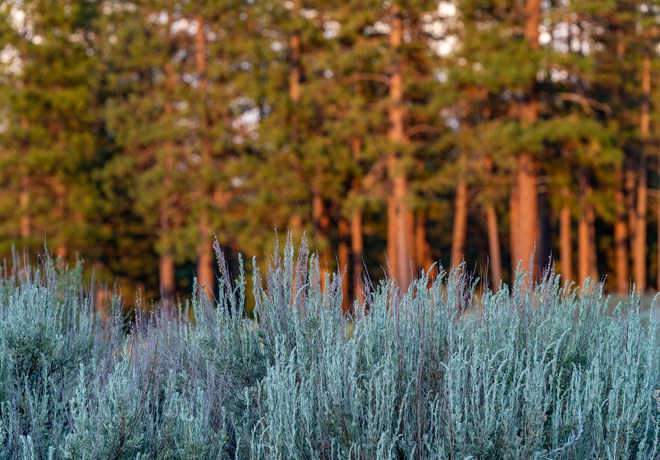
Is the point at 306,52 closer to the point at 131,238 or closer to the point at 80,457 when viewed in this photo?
the point at 131,238


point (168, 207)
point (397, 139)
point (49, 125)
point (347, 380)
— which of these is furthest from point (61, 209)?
point (347, 380)

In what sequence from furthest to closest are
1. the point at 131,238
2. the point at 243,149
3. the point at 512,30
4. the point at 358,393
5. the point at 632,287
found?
the point at 131,238 < the point at 243,149 < the point at 512,30 < the point at 632,287 < the point at 358,393

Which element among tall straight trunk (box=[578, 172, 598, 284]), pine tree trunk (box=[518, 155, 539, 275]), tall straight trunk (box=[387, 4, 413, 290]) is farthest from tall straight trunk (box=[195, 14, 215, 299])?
tall straight trunk (box=[578, 172, 598, 284])

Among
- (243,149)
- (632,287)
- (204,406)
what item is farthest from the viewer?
(243,149)

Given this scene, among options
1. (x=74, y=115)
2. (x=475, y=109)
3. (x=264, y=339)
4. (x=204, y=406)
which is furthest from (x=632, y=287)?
(x=74, y=115)

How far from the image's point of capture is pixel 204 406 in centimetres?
455

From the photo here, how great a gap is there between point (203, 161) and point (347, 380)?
24.3 metres

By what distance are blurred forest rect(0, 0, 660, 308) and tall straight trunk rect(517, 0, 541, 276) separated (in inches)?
2.6

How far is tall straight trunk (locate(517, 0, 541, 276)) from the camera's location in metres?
25.3

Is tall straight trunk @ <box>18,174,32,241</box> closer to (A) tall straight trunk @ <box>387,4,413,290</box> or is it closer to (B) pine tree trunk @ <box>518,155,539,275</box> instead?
(A) tall straight trunk @ <box>387,4,413,290</box>

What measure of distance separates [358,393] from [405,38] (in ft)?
85.8

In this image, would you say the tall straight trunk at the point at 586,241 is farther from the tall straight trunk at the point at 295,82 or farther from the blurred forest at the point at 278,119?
the tall straight trunk at the point at 295,82

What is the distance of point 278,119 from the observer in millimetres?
27922

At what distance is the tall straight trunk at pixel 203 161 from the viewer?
90.2ft
